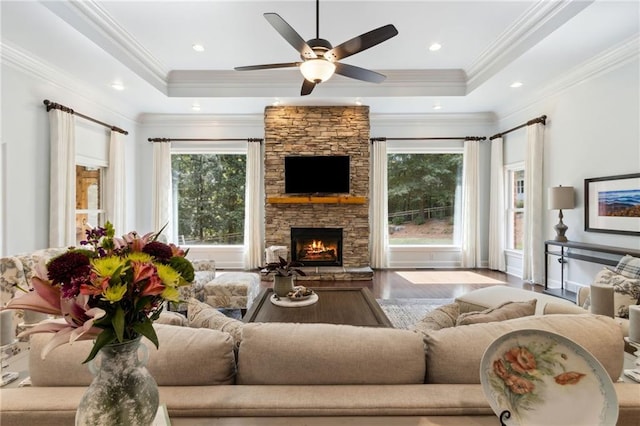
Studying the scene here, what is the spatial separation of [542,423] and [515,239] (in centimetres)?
590

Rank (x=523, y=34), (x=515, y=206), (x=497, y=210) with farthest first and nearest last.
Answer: (x=497, y=210), (x=515, y=206), (x=523, y=34)

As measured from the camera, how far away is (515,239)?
5871 mm

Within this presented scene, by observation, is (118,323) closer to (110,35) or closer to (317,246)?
(110,35)

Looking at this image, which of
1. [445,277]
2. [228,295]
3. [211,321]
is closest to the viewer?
[211,321]

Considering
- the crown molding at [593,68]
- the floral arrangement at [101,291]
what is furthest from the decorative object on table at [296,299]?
the crown molding at [593,68]

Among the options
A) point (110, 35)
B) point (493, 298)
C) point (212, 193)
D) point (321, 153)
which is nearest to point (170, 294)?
point (493, 298)

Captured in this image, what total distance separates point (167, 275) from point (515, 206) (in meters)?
6.57

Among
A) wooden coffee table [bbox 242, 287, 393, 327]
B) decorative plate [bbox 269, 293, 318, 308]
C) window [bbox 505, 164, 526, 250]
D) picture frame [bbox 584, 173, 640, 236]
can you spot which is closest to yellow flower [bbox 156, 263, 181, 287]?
wooden coffee table [bbox 242, 287, 393, 327]

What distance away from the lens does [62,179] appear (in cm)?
402

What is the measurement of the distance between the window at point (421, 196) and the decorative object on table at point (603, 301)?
15.6 feet

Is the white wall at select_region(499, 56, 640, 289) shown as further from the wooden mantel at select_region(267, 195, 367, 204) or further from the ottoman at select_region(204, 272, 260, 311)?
the ottoman at select_region(204, 272, 260, 311)

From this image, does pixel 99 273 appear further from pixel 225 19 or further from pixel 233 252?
pixel 233 252

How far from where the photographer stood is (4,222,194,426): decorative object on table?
2.05 feet

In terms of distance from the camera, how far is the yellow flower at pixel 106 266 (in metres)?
0.63
